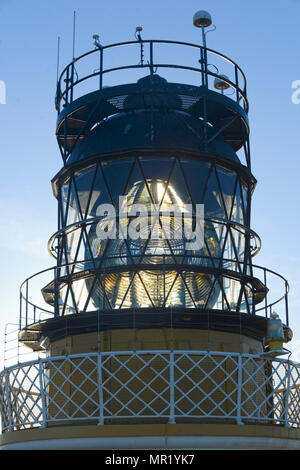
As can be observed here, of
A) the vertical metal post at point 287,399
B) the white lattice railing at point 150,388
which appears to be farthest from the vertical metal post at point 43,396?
the vertical metal post at point 287,399

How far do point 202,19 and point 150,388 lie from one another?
1341cm

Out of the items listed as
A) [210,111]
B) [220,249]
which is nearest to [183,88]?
[210,111]

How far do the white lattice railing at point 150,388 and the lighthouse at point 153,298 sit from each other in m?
0.05

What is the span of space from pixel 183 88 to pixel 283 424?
37.2ft

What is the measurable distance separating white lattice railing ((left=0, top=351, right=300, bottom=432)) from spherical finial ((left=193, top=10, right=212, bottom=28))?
39.7 feet

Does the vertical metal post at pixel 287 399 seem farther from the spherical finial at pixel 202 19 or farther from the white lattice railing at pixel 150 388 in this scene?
the spherical finial at pixel 202 19

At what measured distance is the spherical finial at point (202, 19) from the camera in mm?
28000

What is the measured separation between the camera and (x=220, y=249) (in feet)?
82.5

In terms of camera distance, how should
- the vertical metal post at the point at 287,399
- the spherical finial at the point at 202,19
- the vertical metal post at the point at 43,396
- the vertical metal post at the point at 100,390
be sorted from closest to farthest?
the vertical metal post at the point at 100,390 → the vertical metal post at the point at 43,396 → the vertical metal post at the point at 287,399 → the spherical finial at the point at 202,19

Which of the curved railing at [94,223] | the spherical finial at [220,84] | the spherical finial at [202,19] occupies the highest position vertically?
the spherical finial at [202,19]

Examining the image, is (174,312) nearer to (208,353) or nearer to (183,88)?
(208,353)

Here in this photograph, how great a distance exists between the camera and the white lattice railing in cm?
2256

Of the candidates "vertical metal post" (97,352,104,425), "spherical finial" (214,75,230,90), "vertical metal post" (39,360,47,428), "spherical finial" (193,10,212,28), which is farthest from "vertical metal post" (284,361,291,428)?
"spherical finial" (193,10,212,28)

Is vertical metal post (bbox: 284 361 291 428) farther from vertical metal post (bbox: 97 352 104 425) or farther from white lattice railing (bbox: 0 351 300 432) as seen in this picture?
vertical metal post (bbox: 97 352 104 425)
